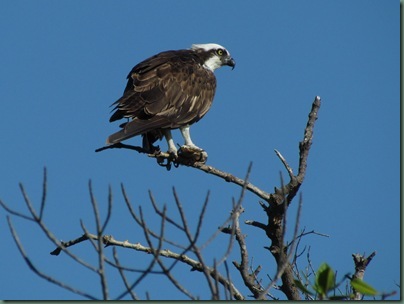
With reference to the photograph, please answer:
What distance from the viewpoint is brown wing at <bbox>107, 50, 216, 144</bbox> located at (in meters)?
9.55

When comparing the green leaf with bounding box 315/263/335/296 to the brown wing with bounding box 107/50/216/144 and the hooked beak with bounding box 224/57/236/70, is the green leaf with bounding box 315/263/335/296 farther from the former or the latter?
the hooked beak with bounding box 224/57/236/70

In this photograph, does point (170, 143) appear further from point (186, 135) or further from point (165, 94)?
point (165, 94)

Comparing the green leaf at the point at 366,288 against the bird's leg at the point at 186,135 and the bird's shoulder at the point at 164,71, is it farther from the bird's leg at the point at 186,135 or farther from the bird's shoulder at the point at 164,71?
the bird's shoulder at the point at 164,71

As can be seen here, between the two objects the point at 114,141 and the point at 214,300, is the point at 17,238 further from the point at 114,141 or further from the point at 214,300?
the point at 114,141

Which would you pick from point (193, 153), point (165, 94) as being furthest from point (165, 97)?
point (193, 153)

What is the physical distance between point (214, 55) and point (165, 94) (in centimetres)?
212

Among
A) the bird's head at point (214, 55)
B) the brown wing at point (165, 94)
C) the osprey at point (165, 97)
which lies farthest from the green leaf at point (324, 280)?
the bird's head at point (214, 55)

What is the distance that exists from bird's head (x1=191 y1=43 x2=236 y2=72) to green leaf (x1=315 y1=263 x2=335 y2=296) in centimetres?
774

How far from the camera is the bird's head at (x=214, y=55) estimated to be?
11.9 metres

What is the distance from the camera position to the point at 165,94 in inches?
397

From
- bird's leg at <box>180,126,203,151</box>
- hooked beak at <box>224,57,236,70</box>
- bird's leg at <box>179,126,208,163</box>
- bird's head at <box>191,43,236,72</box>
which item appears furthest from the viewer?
hooked beak at <box>224,57,236,70</box>

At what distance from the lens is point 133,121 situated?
9.26m

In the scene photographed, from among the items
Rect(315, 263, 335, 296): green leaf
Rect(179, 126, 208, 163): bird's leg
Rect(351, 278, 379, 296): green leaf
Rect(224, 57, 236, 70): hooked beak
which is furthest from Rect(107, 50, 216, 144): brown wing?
Rect(351, 278, 379, 296): green leaf

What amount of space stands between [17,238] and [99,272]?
1.42ft
